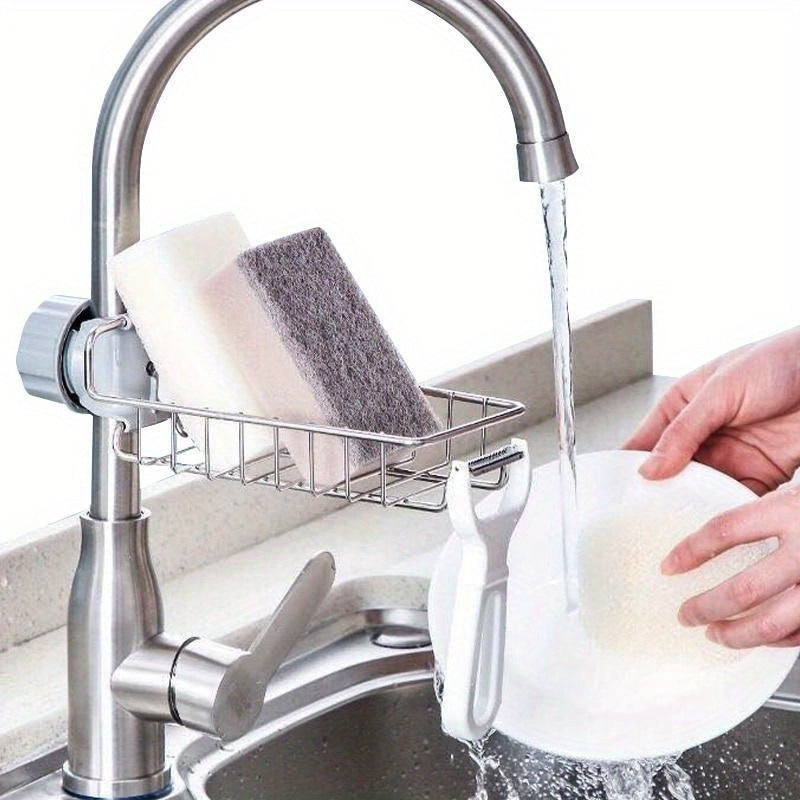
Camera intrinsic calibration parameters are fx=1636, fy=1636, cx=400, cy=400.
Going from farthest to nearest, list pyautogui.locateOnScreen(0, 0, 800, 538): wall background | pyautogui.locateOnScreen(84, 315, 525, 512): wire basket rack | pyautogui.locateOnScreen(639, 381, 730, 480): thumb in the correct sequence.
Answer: pyautogui.locateOnScreen(0, 0, 800, 538): wall background, pyautogui.locateOnScreen(639, 381, 730, 480): thumb, pyautogui.locateOnScreen(84, 315, 525, 512): wire basket rack

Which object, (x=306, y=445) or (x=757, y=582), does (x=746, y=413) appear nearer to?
(x=757, y=582)

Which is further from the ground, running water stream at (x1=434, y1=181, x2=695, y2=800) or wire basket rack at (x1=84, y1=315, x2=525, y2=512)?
wire basket rack at (x1=84, y1=315, x2=525, y2=512)

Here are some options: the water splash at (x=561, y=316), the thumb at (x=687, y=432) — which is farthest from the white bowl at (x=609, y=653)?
the water splash at (x=561, y=316)

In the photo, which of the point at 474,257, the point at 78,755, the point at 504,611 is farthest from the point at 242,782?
the point at 474,257

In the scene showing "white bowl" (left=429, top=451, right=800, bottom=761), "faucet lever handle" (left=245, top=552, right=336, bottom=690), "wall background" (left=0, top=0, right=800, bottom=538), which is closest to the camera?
"faucet lever handle" (left=245, top=552, right=336, bottom=690)

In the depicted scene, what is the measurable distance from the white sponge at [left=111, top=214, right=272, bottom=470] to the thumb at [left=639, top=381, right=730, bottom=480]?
444mm

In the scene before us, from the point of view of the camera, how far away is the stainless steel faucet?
87 cm

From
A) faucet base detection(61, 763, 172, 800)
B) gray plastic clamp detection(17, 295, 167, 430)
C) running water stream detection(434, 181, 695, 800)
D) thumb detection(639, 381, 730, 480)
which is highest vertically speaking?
gray plastic clamp detection(17, 295, 167, 430)

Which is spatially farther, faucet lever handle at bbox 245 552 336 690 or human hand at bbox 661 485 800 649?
human hand at bbox 661 485 800 649

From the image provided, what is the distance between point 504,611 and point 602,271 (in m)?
1.61

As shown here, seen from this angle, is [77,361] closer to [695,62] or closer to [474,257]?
[474,257]

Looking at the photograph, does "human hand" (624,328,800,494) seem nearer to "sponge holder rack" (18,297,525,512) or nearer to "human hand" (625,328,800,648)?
"human hand" (625,328,800,648)

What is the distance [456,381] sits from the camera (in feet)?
5.51

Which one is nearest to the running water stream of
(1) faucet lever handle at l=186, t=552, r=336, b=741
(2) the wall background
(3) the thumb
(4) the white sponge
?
(3) the thumb
